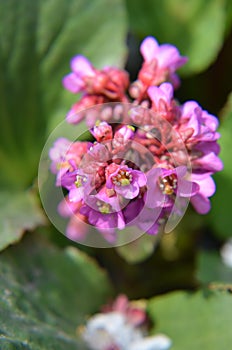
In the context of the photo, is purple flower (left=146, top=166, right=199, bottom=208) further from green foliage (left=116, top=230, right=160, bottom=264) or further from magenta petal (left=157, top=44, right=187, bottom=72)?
green foliage (left=116, top=230, right=160, bottom=264)

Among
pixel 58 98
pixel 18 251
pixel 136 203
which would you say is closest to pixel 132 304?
pixel 18 251

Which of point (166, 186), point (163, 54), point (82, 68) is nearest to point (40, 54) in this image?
point (82, 68)

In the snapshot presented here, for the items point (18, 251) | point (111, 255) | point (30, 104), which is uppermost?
point (30, 104)

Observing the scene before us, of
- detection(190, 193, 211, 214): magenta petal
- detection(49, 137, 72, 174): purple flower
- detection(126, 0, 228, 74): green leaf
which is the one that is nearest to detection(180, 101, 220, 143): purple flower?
detection(190, 193, 211, 214): magenta petal

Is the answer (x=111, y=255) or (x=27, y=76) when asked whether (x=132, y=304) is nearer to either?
(x=111, y=255)

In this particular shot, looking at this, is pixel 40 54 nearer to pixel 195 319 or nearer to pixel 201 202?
pixel 201 202
